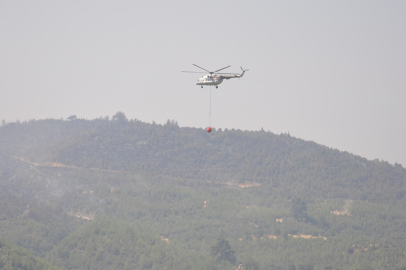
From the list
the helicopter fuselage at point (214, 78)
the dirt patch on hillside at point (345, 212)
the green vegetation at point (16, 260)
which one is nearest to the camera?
the helicopter fuselage at point (214, 78)

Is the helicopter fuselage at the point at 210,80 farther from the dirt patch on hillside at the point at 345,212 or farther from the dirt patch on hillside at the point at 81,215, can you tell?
the dirt patch on hillside at the point at 345,212

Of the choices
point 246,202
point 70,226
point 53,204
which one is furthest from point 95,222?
point 246,202

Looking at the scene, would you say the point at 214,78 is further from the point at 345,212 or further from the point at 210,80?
the point at 345,212

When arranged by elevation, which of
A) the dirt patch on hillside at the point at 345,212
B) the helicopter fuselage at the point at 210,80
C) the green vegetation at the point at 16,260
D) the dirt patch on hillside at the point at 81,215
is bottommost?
the green vegetation at the point at 16,260

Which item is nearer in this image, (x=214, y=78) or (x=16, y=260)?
(x=214, y=78)

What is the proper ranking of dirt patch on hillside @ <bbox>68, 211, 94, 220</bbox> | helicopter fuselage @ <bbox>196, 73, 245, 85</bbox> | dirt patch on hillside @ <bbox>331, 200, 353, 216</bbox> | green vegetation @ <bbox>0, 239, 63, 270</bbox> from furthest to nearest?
dirt patch on hillside @ <bbox>331, 200, 353, 216</bbox>
dirt patch on hillside @ <bbox>68, 211, 94, 220</bbox>
green vegetation @ <bbox>0, 239, 63, 270</bbox>
helicopter fuselage @ <bbox>196, 73, 245, 85</bbox>

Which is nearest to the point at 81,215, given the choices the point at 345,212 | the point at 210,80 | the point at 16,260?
the point at 16,260

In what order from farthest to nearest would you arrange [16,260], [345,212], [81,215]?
[345,212]
[81,215]
[16,260]

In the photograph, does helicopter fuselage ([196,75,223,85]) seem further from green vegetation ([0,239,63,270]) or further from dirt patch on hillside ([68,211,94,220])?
dirt patch on hillside ([68,211,94,220])

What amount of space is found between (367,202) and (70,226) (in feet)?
348

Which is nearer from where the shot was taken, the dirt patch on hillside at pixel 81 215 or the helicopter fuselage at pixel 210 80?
the helicopter fuselage at pixel 210 80

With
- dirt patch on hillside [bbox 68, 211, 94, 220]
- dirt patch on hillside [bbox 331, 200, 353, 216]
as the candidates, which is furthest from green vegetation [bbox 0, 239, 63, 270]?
dirt patch on hillside [bbox 331, 200, 353, 216]

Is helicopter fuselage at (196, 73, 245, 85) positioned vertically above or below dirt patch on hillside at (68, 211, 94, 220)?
above

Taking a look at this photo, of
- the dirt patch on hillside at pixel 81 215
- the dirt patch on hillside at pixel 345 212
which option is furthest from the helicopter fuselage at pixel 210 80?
the dirt patch on hillside at pixel 345 212
